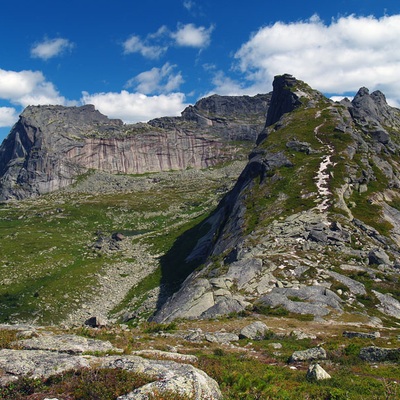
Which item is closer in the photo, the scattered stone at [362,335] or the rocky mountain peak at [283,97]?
the scattered stone at [362,335]

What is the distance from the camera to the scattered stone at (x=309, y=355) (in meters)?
18.6

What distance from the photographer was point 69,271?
72938mm

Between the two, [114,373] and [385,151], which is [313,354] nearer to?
[114,373]

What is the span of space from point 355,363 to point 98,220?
128m

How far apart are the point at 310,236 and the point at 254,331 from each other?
74.7ft

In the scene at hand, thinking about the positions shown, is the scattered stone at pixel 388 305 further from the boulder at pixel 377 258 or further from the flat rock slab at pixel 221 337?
the flat rock slab at pixel 221 337

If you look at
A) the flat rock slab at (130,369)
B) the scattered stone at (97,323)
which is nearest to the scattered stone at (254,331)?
the scattered stone at (97,323)

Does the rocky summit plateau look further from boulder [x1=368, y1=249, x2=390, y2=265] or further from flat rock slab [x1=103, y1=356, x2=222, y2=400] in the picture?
boulder [x1=368, y1=249, x2=390, y2=265]

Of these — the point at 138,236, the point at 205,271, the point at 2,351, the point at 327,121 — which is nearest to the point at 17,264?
the point at 138,236

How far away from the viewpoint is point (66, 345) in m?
15.9

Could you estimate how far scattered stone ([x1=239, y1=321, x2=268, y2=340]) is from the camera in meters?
24.3

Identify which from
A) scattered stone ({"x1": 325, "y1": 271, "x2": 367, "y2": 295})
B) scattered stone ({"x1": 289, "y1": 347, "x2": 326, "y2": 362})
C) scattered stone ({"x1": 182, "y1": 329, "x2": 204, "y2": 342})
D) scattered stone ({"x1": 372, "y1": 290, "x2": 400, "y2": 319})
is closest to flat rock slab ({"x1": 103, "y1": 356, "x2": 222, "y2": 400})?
scattered stone ({"x1": 289, "y1": 347, "x2": 326, "y2": 362})

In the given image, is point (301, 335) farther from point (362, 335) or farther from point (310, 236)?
point (310, 236)

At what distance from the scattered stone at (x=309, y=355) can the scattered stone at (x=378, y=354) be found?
1952mm
